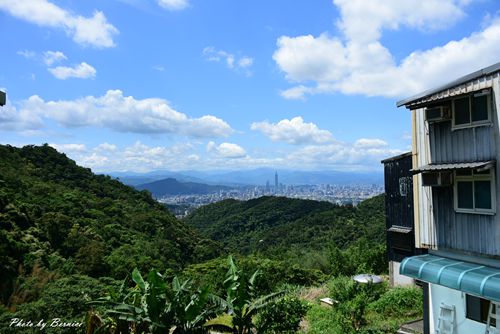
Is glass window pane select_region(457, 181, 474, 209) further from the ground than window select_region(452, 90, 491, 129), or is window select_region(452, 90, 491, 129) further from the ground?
window select_region(452, 90, 491, 129)

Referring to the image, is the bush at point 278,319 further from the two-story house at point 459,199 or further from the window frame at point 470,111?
the window frame at point 470,111

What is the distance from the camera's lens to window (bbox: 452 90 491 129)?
8.95 m

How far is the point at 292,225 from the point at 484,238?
61448mm

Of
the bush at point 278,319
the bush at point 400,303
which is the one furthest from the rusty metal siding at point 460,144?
the bush at point 400,303

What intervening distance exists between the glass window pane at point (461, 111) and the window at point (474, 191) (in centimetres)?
112

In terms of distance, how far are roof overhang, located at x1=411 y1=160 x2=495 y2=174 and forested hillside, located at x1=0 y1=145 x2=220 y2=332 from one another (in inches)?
379

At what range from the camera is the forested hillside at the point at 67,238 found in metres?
14.4

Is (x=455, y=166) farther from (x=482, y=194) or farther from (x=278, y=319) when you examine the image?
(x=278, y=319)

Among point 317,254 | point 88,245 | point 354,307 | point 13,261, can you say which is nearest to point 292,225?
point 317,254

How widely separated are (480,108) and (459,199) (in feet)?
6.88

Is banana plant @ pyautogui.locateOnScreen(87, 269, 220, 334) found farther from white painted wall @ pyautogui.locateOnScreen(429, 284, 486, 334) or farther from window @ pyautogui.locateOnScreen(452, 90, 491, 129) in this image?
window @ pyautogui.locateOnScreen(452, 90, 491, 129)

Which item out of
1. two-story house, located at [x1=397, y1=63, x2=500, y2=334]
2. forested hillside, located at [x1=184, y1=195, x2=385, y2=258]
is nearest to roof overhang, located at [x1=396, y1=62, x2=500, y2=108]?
two-story house, located at [x1=397, y1=63, x2=500, y2=334]

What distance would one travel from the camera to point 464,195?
31.2 feet

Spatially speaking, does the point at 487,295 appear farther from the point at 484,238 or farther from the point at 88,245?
the point at 88,245
